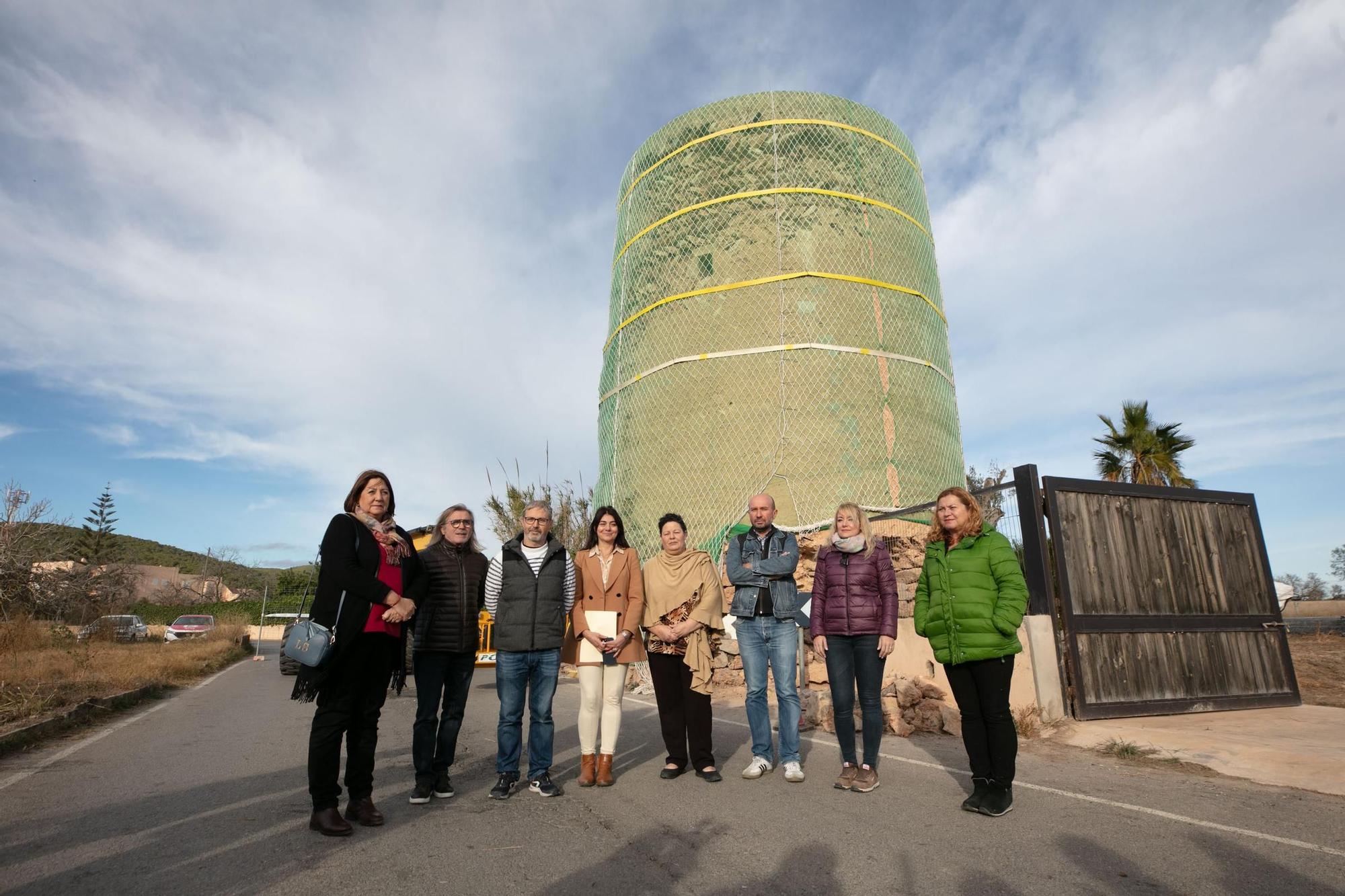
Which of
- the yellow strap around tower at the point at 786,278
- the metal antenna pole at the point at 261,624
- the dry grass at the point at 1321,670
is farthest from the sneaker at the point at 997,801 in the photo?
the metal antenna pole at the point at 261,624

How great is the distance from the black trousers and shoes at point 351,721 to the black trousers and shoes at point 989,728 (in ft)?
10.5

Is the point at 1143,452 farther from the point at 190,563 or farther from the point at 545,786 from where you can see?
the point at 190,563

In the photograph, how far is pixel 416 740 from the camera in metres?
4.46

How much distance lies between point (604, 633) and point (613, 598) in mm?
236

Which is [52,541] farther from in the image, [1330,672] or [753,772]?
[1330,672]

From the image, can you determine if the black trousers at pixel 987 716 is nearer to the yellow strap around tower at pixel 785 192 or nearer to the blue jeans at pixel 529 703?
the blue jeans at pixel 529 703

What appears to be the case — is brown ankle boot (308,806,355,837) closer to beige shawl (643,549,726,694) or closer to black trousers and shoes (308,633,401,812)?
black trousers and shoes (308,633,401,812)

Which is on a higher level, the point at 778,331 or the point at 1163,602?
the point at 778,331

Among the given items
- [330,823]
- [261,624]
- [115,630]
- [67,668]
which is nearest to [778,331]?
[330,823]

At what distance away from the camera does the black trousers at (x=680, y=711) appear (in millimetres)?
5039

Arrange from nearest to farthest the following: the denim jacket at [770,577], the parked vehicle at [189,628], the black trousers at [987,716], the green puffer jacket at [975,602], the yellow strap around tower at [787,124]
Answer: the black trousers at [987,716] → the green puffer jacket at [975,602] → the denim jacket at [770,577] → the yellow strap around tower at [787,124] → the parked vehicle at [189,628]

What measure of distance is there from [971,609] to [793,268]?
10.8m

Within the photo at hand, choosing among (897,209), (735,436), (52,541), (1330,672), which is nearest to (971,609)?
(735,436)

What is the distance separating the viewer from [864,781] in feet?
15.0
